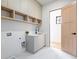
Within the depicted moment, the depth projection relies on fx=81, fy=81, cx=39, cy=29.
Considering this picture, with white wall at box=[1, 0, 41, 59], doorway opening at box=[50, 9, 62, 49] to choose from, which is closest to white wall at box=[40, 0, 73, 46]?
doorway opening at box=[50, 9, 62, 49]

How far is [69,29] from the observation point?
335 centimetres

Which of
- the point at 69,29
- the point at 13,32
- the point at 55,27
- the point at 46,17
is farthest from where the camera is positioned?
the point at 55,27

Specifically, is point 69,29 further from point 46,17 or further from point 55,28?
point 55,28

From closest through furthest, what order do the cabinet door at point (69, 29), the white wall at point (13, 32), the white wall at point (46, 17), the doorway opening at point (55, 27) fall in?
the white wall at point (13, 32)
the cabinet door at point (69, 29)
the white wall at point (46, 17)
the doorway opening at point (55, 27)

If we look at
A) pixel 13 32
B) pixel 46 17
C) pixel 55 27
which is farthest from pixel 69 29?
pixel 55 27

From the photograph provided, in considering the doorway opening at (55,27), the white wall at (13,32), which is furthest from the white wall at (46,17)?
the white wall at (13,32)

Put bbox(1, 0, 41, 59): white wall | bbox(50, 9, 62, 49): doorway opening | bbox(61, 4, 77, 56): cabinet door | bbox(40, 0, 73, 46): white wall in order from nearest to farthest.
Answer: bbox(1, 0, 41, 59): white wall
bbox(61, 4, 77, 56): cabinet door
bbox(40, 0, 73, 46): white wall
bbox(50, 9, 62, 49): doorway opening

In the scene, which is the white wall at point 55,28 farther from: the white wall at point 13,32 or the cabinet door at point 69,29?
the white wall at point 13,32

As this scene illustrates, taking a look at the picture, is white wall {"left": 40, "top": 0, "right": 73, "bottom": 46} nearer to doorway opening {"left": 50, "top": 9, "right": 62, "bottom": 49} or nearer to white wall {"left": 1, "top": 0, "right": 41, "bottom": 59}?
doorway opening {"left": 50, "top": 9, "right": 62, "bottom": 49}

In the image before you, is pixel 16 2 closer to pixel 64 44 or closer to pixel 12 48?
pixel 12 48

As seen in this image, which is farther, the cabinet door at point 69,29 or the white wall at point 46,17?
the white wall at point 46,17

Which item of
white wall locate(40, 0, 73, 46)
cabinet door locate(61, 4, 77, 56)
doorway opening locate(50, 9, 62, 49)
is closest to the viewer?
cabinet door locate(61, 4, 77, 56)

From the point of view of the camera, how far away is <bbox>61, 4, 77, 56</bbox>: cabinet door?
311cm

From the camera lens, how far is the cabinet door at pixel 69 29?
10.2 ft
